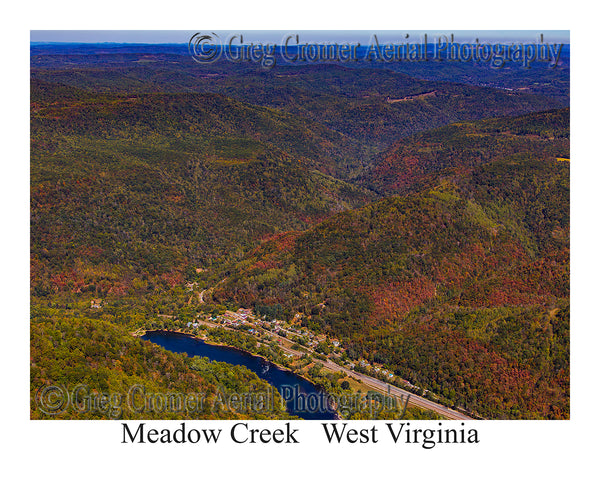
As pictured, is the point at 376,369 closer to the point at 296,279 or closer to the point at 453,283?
the point at 453,283

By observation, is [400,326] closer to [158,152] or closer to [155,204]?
[155,204]

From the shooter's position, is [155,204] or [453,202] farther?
[155,204]
